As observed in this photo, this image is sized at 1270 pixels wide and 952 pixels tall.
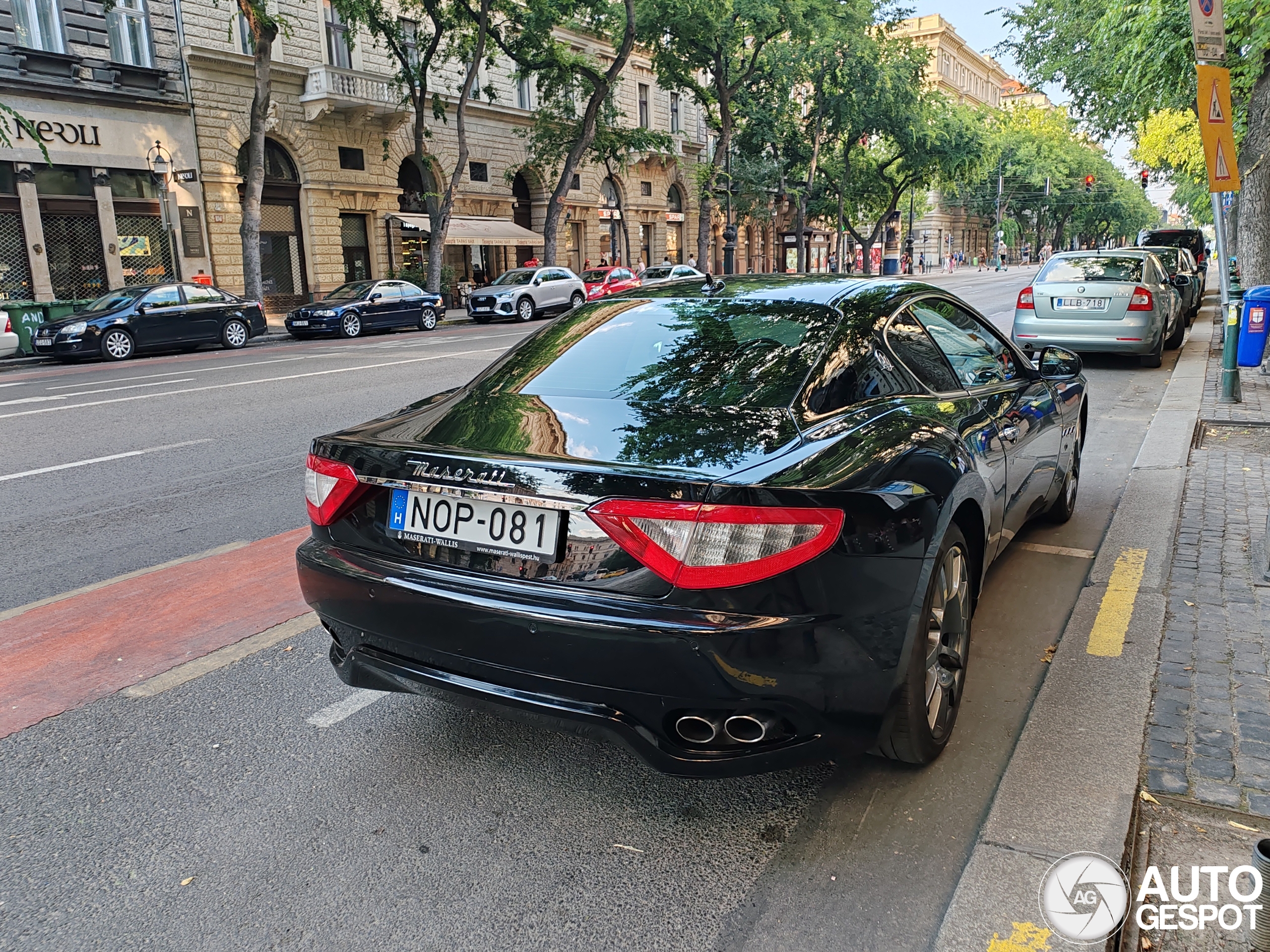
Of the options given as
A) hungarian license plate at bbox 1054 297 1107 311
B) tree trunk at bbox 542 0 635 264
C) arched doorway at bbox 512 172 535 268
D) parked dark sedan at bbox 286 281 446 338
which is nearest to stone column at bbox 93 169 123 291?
parked dark sedan at bbox 286 281 446 338

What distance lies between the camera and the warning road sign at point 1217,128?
24.9 ft

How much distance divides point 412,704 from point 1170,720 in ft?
8.37

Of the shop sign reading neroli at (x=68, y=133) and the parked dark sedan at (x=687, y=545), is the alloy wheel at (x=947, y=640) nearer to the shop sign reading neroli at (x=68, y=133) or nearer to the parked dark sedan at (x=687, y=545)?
the parked dark sedan at (x=687, y=545)

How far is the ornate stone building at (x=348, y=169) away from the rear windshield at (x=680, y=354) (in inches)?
913

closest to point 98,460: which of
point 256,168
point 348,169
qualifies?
point 256,168

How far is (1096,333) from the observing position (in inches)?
491

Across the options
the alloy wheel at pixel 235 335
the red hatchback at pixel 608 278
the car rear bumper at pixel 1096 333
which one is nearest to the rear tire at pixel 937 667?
the car rear bumper at pixel 1096 333

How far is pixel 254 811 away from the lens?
2844mm

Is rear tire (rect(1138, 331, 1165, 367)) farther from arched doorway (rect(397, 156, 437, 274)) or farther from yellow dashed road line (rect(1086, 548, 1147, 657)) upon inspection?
arched doorway (rect(397, 156, 437, 274))

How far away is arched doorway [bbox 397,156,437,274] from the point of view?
33000 mm

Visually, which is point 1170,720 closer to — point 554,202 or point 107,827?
point 107,827

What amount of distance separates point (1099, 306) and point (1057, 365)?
28.4ft

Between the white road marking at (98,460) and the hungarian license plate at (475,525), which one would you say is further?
the white road marking at (98,460)

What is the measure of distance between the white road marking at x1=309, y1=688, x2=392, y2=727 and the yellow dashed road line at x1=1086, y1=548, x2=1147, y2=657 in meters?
2.70
